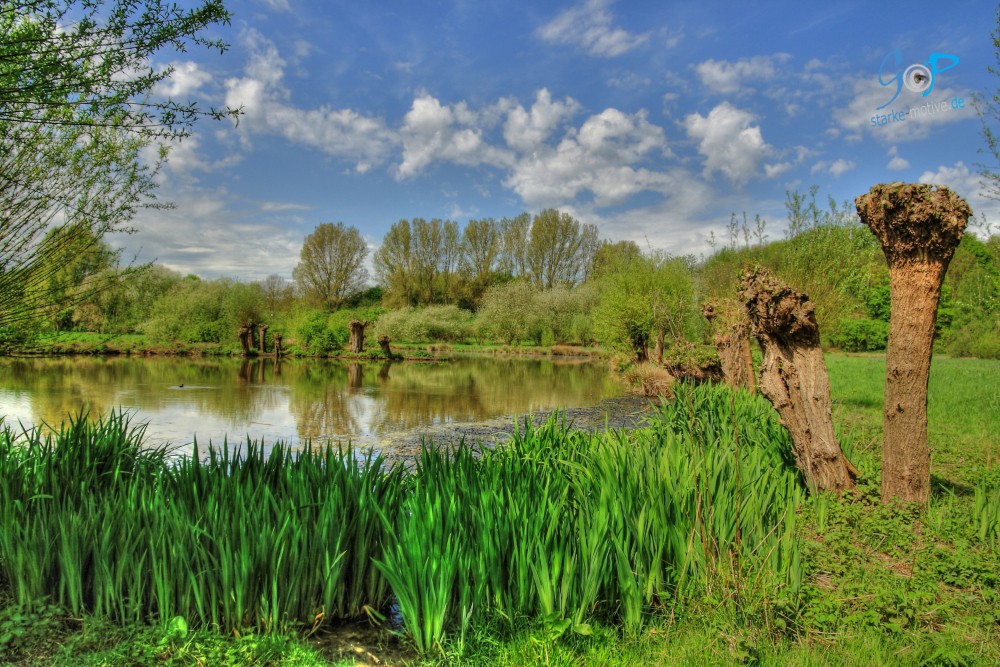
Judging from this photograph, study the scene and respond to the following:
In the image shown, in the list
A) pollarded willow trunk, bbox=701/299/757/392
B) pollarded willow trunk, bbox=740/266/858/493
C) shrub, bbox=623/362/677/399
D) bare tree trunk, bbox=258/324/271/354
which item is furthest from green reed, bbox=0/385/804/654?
bare tree trunk, bbox=258/324/271/354

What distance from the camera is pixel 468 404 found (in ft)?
49.5

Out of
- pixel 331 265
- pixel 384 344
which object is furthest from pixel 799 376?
pixel 331 265

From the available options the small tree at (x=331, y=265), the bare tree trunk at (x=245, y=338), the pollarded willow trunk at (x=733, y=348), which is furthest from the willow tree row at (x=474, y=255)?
the pollarded willow trunk at (x=733, y=348)

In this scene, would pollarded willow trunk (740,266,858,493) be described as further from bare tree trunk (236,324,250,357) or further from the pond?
bare tree trunk (236,324,250,357)

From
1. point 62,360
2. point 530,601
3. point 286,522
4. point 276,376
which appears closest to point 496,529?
point 530,601

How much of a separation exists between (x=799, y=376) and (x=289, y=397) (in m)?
14.2

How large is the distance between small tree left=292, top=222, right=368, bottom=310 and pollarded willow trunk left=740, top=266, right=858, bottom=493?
5612cm

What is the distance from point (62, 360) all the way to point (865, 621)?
1408 inches

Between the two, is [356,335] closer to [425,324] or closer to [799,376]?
[425,324]

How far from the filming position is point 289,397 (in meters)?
15.5

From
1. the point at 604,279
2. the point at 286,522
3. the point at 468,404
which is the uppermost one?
the point at 604,279

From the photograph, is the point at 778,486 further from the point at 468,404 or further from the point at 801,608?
the point at 468,404

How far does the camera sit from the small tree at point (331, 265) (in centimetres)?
5703

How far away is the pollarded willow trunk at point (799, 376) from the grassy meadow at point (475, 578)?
94 centimetres
